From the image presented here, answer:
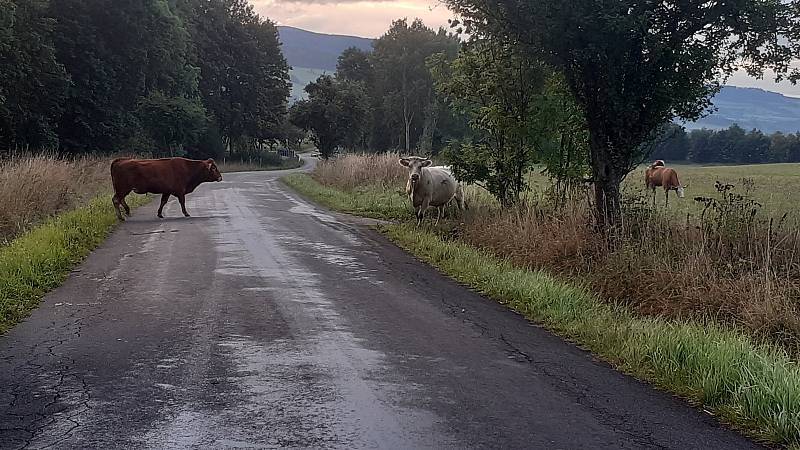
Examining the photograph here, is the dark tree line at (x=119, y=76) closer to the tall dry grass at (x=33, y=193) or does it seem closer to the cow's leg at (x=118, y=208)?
the tall dry grass at (x=33, y=193)

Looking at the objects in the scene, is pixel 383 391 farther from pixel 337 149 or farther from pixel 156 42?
pixel 337 149

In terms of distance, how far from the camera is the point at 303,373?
6238mm

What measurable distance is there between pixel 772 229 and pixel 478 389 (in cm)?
662

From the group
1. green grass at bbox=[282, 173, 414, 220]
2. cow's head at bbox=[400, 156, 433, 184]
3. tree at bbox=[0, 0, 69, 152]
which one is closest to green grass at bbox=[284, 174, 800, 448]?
cow's head at bbox=[400, 156, 433, 184]

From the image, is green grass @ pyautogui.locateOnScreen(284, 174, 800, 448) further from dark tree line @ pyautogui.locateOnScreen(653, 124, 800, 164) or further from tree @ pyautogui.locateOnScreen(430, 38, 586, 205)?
dark tree line @ pyautogui.locateOnScreen(653, 124, 800, 164)

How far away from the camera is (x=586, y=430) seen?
204 inches

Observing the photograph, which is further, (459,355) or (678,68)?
(678,68)

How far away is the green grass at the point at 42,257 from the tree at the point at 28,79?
1803 centimetres

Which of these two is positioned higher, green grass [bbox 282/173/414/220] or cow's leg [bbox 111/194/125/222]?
cow's leg [bbox 111/194/125/222]

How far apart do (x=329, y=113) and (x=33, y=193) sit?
142 feet

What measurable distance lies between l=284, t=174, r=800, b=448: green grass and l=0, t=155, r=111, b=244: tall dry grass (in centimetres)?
865

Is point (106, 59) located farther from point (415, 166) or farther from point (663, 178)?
point (415, 166)


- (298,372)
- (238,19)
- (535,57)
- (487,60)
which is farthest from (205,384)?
(238,19)

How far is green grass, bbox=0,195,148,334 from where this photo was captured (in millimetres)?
8672
